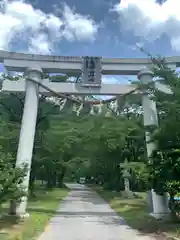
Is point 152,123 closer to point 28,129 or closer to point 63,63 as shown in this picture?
point 63,63

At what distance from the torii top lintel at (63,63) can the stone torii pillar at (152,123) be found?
0.74 metres

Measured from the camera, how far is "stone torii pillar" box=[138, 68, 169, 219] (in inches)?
465

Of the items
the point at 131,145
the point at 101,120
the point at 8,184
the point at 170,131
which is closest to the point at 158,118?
the point at 170,131

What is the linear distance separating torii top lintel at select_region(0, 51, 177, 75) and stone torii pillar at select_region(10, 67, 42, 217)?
0.60 m

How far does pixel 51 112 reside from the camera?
2289 cm

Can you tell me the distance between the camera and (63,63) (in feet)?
45.8

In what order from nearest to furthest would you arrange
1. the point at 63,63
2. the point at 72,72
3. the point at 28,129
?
the point at 28,129 → the point at 63,63 → the point at 72,72

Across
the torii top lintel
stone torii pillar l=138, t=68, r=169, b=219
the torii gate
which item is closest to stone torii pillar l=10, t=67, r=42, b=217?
the torii gate

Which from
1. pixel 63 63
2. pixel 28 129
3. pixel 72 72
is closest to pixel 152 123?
pixel 72 72

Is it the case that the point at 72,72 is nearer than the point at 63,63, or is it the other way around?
the point at 63,63

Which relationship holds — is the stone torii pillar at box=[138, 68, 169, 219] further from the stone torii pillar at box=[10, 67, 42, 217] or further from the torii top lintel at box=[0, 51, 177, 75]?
the stone torii pillar at box=[10, 67, 42, 217]

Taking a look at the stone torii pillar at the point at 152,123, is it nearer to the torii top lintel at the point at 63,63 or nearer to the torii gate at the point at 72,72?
the torii gate at the point at 72,72

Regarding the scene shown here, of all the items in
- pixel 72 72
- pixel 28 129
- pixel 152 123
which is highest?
pixel 72 72

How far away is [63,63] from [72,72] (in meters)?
0.68
